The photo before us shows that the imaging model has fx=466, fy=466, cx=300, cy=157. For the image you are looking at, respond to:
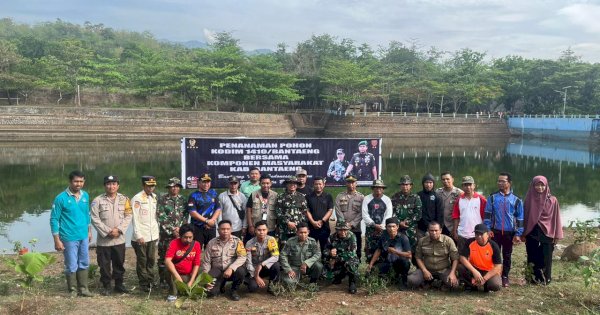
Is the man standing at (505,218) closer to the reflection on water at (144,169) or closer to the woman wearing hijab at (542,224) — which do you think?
the woman wearing hijab at (542,224)

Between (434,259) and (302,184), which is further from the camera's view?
(302,184)

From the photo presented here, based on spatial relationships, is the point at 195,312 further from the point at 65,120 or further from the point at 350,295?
the point at 65,120

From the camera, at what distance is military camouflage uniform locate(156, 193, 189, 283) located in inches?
196

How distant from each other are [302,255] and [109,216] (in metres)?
1.98

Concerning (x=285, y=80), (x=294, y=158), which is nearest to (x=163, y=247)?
(x=294, y=158)

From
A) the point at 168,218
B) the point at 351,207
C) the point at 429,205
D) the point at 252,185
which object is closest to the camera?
the point at 168,218

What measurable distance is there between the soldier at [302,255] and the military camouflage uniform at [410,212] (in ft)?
3.47

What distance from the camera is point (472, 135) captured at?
3975cm

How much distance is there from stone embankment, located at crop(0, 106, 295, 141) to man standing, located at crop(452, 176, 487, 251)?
88.5 ft

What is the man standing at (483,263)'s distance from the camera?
15.0ft

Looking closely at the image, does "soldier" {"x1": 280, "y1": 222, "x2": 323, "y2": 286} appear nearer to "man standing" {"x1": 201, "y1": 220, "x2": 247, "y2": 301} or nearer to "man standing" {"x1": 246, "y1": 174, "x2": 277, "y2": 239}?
"man standing" {"x1": 201, "y1": 220, "x2": 247, "y2": 301}

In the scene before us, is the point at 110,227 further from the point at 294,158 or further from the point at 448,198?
the point at 448,198

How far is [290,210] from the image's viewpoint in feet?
17.1

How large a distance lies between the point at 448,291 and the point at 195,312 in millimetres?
2514
